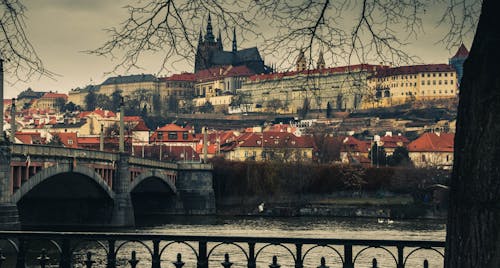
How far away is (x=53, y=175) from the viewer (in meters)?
39.2

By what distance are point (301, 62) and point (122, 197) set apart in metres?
43.6

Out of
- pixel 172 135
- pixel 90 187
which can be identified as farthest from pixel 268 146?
pixel 90 187

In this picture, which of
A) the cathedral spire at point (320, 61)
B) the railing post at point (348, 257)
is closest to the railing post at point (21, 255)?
the railing post at point (348, 257)

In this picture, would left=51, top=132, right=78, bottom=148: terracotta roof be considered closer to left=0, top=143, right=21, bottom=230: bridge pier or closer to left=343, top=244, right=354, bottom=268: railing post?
left=0, top=143, right=21, bottom=230: bridge pier

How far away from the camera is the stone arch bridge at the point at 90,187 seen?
3628 centimetres

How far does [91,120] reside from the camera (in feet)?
511

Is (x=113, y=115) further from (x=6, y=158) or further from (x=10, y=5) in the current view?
(x=10, y=5)

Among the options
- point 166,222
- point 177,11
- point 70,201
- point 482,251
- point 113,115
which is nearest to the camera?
point 482,251

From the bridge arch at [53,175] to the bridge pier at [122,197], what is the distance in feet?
3.74

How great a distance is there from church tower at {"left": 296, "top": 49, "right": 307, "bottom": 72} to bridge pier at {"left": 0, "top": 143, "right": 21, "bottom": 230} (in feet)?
85.2

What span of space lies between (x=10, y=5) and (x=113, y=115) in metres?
160

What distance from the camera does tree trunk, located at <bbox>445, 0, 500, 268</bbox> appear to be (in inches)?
233

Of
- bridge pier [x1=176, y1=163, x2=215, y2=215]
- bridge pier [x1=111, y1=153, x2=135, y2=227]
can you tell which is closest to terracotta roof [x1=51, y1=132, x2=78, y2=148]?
bridge pier [x1=176, y1=163, x2=215, y2=215]

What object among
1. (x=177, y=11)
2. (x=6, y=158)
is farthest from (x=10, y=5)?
(x=6, y=158)
